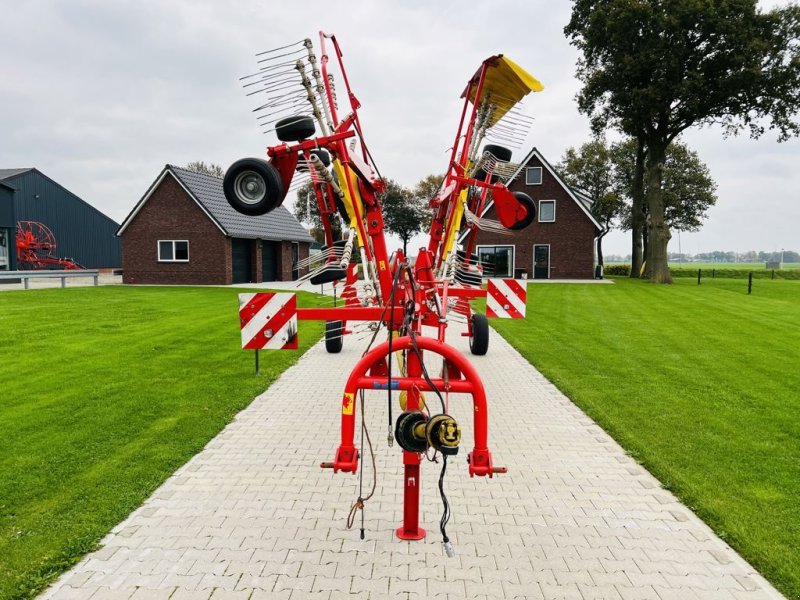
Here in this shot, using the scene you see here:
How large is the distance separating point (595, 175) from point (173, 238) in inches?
1364

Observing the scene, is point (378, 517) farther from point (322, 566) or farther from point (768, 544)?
point (768, 544)

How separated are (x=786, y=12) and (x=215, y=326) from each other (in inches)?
1135

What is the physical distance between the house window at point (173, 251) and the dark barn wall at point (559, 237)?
16.7 m

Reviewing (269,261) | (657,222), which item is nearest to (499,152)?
(269,261)

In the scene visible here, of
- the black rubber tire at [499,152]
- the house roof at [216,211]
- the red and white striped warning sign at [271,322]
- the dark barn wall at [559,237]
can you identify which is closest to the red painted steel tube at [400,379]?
the red and white striped warning sign at [271,322]

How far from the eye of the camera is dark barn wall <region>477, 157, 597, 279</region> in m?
32.1

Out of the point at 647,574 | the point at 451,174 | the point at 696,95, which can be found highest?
the point at 696,95

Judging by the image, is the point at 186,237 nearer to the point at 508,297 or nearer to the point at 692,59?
the point at 508,297

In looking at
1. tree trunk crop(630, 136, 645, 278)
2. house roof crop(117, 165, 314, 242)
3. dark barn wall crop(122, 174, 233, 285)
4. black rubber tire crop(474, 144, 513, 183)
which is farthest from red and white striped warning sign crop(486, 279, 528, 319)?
tree trunk crop(630, 136, 645, 278)

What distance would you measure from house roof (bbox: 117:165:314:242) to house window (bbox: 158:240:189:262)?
200 cm

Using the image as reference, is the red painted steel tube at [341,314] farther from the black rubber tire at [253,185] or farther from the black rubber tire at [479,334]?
the black rubber tire at [479,334]

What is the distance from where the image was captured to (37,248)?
110ft

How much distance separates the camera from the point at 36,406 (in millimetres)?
5988

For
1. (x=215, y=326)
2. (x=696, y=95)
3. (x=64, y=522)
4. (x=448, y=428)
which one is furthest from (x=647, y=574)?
(x=696, y=95)
